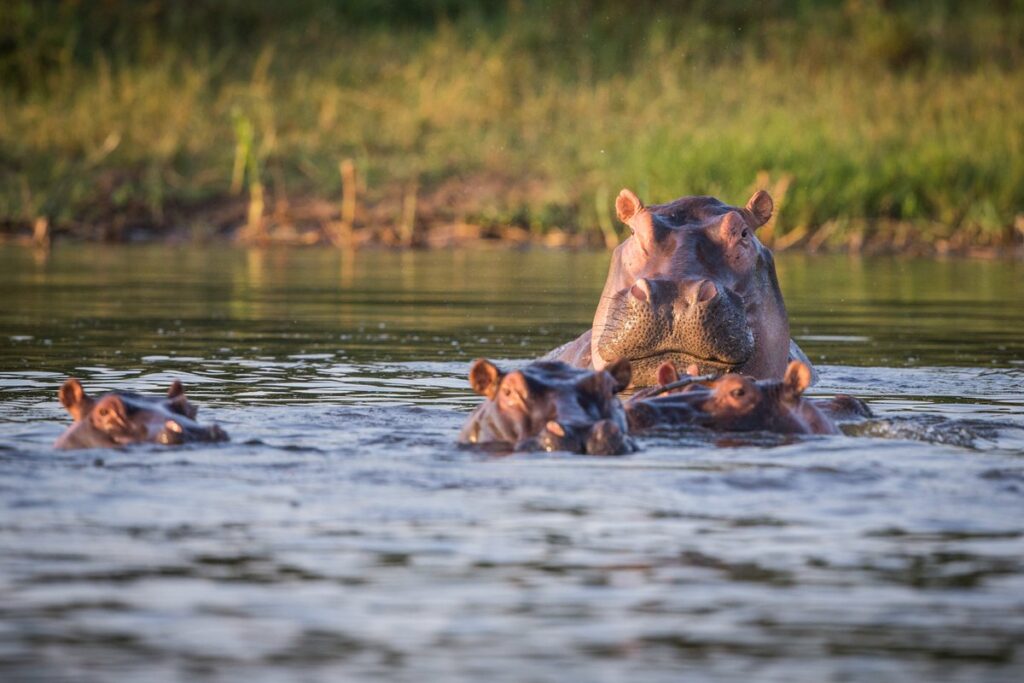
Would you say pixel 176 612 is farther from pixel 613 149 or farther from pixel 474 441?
pixel 613 149

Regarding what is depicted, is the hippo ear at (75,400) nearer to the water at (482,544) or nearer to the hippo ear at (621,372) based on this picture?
the water at (482,544)

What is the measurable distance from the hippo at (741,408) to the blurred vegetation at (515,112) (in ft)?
A: 37.5

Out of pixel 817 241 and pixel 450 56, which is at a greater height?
pixel 450 56

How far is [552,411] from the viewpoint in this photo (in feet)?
20.2

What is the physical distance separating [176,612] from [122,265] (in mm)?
13045

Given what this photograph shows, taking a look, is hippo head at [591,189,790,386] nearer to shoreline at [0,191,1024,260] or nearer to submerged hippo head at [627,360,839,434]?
submerged hippo head at [627,360,839,434]

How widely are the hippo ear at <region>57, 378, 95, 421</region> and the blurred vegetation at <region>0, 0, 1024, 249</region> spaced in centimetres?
1225

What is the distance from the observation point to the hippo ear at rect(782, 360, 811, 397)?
639 cm

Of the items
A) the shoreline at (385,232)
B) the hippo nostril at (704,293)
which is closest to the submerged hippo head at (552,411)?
the hippo nostril at (704,293)

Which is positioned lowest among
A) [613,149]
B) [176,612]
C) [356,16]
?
[176,612]

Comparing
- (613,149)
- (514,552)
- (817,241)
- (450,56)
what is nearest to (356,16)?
(450,56)

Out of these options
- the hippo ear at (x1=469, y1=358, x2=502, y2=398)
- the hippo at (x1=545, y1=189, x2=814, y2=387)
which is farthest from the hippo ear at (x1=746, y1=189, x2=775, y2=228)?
the hippo ear at (x1=469, y1=358, x2=502, y2=398)

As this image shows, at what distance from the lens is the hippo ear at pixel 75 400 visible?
6.22 meters

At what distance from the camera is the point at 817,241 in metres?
18.9
